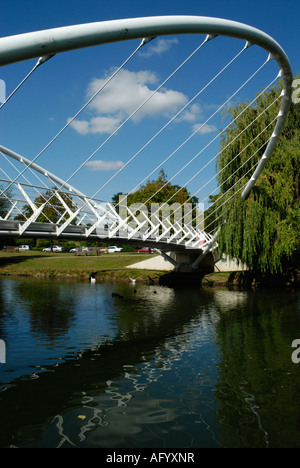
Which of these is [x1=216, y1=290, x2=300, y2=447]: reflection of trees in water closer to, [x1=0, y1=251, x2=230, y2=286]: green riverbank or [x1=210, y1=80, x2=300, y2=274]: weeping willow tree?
[x1=210, y1=80, x2=300, y2=274]: weeping willow tree

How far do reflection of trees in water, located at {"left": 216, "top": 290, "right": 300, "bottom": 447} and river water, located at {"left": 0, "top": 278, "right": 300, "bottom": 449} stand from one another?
0.02 metres

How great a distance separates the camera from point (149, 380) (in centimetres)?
909

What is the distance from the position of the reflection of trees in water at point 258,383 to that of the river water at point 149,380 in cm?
2

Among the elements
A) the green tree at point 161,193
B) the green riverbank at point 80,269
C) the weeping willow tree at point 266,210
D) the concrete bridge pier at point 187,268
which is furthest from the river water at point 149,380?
the green tree at point 161,193

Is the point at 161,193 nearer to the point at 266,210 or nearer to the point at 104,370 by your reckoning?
the point at 266,210

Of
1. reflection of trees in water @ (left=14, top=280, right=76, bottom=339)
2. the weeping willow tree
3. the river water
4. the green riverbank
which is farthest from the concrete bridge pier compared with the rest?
the river water

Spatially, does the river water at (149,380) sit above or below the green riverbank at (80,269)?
below

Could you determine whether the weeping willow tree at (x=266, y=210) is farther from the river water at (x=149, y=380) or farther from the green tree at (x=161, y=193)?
the green tree at (x=161, y=193)

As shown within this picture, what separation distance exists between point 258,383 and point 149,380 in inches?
97.3

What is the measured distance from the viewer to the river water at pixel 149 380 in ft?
21.2

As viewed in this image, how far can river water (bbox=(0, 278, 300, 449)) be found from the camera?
6469mm
